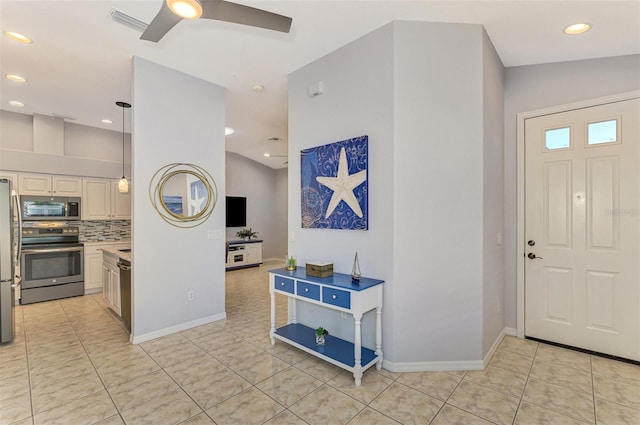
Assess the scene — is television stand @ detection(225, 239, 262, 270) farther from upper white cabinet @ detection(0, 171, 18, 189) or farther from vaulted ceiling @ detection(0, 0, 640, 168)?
vaulted ceiling @ detection(0, 0, 640, 168)

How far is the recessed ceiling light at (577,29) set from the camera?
98.6 inches

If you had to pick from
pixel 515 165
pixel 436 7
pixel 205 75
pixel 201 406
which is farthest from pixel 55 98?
pixel 515 165

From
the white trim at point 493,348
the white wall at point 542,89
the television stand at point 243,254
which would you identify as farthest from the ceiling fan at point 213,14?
the television stand at point 243,254

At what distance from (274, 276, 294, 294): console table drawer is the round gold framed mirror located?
1.42 m

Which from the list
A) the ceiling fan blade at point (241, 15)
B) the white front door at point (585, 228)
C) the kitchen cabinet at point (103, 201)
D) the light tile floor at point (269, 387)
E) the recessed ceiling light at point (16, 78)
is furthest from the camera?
the kitchen cabinet at point (103, 201)

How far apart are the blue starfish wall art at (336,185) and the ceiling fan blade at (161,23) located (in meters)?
1.62

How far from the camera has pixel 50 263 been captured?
471 centimetres

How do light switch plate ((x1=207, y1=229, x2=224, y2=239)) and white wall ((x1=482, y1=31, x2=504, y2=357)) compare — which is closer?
white wall ((x1=482, y1=31, x2=504, y2=357))

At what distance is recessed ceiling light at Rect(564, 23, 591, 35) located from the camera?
250cm

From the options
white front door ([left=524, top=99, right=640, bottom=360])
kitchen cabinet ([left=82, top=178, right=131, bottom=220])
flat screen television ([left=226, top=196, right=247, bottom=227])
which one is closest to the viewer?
white front door ([left=524, top=99, right=640, bottom=360])

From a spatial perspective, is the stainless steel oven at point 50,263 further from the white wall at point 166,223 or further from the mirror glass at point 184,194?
the mirror glass at point 184,194

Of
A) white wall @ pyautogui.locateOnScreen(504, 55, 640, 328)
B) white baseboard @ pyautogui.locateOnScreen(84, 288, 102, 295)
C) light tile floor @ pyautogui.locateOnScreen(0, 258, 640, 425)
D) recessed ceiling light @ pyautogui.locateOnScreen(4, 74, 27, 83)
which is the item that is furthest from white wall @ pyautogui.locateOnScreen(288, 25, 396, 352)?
white baseboard @ pyautogui.locateOnScreen(84, 288, 102, 295)

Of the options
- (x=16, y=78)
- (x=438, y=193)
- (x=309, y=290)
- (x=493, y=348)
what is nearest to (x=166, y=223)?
(x=309, y=290)

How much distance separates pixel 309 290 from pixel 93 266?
179 inches
